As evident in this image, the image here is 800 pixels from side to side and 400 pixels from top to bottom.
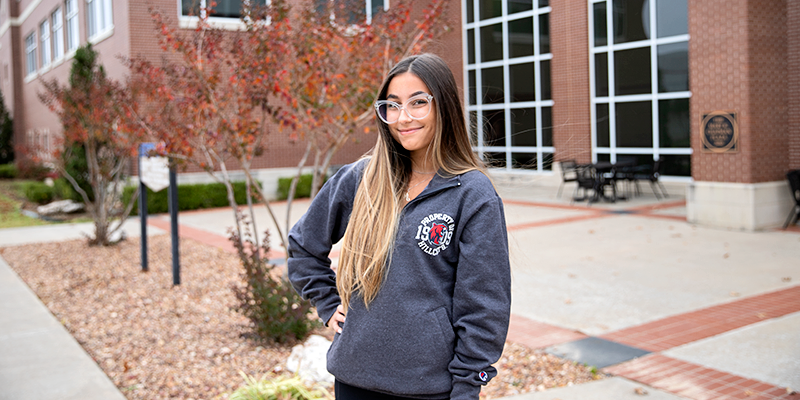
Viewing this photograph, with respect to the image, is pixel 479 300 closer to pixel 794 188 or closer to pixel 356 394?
pixel 356 394

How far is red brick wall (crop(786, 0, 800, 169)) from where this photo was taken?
1038 centimetres

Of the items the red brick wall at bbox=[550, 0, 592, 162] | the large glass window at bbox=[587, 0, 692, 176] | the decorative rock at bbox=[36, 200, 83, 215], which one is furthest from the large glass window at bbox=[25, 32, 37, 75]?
the red brick wall at bbox=[550, 0, 592, 162]

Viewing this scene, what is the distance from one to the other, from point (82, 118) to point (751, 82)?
33.4 ft

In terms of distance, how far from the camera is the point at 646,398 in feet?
12.5

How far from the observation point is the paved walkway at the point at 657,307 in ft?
13.3

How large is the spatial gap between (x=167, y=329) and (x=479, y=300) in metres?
4.48

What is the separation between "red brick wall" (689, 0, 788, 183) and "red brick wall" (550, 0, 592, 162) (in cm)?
731

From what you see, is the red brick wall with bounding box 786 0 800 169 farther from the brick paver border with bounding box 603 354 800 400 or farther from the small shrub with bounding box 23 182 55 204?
the small shrub with bounding box 23 182 55 204

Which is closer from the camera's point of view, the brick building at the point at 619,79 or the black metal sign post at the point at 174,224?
the brick building at the point at 619,79

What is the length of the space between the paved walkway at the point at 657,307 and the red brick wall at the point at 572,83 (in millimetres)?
271

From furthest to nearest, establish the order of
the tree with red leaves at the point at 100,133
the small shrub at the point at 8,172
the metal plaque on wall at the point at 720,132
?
the small shrub at the point at 8,172, the metal plaque on wall at the point at 720,132, the tree with red leaves at the point at 100,133

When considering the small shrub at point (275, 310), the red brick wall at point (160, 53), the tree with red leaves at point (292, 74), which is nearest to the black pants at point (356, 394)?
the small shrub at point (275, 310)

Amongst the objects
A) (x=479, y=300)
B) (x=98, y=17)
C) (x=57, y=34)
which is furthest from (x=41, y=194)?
(x=479, y=300)

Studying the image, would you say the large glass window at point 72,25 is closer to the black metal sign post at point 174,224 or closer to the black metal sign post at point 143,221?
the black metal sign post at point 143,221
